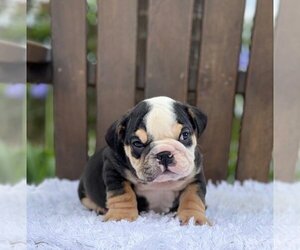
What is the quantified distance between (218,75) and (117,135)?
1.73 feet

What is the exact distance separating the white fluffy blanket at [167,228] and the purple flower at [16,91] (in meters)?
0.24

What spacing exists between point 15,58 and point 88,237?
1.38 ft

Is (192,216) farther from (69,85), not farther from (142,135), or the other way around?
(69,85)

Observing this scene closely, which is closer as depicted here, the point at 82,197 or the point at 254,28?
the point at 82,197

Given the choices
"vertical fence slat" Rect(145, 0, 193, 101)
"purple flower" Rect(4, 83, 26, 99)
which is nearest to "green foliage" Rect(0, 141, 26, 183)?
"purple flower" Rect(4, 83, 26, 99)

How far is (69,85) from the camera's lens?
167 centimetres

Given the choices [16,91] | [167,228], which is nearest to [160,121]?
[167,228]

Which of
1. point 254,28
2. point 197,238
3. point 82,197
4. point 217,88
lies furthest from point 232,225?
point 254,28

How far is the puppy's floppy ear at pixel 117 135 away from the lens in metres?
1.22

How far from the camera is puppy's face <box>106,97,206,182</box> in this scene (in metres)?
1.13

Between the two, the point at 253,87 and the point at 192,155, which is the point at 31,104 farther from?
the point at 192,155

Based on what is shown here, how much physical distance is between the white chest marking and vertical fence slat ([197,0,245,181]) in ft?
1.30

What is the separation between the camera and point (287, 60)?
1.13 meters

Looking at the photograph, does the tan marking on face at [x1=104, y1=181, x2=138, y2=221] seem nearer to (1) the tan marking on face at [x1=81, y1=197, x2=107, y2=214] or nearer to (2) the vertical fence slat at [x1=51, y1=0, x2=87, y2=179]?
(1) the tan marking on face at [x1=81, y1=197, x2=107, y2=214]
